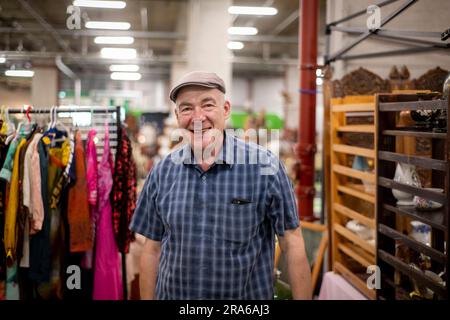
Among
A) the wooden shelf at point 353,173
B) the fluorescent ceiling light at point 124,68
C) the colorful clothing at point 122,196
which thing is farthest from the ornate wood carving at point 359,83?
the fluorescent ceiling light at point 124,68

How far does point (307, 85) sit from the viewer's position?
231 centimetres

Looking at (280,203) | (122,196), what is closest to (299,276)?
(280,203)

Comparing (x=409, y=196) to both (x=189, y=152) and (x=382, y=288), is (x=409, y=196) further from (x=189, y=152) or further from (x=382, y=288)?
(x=189, y=152)

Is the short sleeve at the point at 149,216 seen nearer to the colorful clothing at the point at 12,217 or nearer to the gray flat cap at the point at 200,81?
the gray flat cap at the point at 200,81

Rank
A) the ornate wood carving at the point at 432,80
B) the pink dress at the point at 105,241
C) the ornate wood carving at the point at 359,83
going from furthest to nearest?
the ornate wood carving at the point at 359,83 → the pink dress at the point at 105,241 → the ornate wood carving at the point at 432,80

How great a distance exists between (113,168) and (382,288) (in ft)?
5.25

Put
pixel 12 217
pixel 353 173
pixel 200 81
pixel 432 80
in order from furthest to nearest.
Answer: pixel 353 173
pixel 12 217
pixel 432 80
pixel 200 81

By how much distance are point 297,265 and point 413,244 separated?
1.74 ft

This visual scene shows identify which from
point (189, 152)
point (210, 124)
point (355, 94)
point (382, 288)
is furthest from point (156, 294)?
point (355, 94)

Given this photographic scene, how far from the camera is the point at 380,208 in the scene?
6.77 ft

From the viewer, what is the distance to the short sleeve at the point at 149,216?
5.41 feet

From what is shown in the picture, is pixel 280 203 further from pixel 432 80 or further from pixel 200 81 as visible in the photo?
pixel 432 80

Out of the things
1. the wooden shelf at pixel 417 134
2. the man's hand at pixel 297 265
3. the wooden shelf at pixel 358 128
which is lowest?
the man's hand at pixel 297 265

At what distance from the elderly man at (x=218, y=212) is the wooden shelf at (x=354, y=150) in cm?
80
